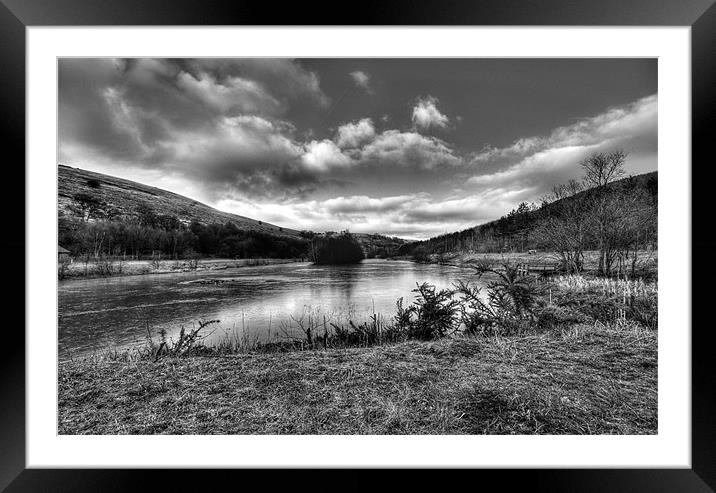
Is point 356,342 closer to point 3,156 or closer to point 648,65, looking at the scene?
point 3,156

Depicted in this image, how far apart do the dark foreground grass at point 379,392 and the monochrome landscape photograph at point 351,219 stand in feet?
0.09

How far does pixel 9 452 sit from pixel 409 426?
8.24 feet

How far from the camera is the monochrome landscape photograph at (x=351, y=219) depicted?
2096 millimetres

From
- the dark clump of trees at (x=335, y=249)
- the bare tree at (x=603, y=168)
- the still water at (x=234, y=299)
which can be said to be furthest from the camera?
the dark clump of trees at (x=335, y=249)

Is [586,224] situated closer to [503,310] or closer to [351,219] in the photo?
[503,310]

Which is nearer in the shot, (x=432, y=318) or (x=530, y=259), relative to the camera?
(x=432, y=318)

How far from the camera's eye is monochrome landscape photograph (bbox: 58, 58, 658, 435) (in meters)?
2.10

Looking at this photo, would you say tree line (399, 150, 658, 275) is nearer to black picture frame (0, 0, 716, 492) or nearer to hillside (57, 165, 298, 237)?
black picture frame (0, 0, 716, 492)

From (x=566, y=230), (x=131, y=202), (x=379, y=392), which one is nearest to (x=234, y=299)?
(x=131, y=202)

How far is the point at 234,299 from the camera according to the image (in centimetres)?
311
